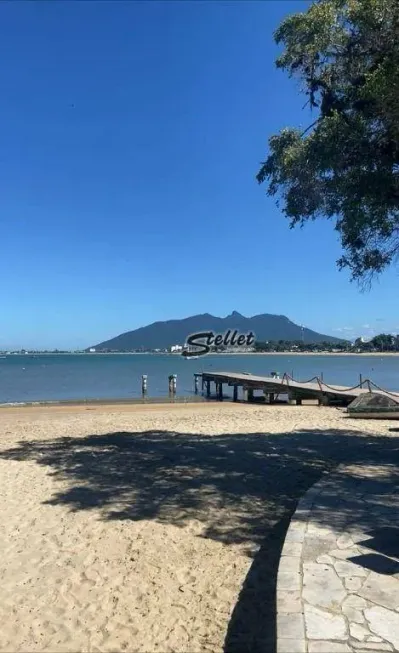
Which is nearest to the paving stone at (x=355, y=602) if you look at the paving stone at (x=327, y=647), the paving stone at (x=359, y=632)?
the paving stone at (x=359, y=632)

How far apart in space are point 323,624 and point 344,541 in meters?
1.59

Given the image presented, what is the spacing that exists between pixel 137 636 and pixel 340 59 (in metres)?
9.41

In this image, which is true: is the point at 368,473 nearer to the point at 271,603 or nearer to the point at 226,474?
the point at 226,474

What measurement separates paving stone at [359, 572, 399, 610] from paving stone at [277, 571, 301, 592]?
44cm

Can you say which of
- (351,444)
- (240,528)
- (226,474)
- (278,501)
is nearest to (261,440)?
(351,444)

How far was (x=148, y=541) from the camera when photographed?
5.38m

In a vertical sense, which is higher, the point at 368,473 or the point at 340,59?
the point at 340,59

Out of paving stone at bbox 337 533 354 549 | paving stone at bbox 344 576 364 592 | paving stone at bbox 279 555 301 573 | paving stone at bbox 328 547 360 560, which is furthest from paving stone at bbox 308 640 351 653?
paving stone at bbox 337 533 354 549

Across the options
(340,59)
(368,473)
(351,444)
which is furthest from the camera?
(351,444)

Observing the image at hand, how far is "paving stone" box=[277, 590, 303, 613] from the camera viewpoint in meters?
3.37

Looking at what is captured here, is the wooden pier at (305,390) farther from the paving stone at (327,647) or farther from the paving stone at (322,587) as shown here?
the paving stone at (327,647)

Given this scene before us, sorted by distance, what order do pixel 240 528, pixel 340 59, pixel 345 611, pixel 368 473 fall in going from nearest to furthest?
pixel 345 611 → pixel 240 528 → pixel 368 473 → pixel 340 59

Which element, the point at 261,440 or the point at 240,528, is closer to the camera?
the point at 240,528

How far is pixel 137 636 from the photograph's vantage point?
12.1ft
